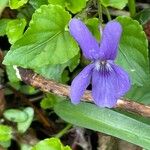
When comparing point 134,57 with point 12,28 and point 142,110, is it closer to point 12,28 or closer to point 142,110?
point 142,110

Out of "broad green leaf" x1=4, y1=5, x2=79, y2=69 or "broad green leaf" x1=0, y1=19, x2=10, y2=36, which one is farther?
"broad green leaf" x1=0, y1=19, x2=10, y2=36

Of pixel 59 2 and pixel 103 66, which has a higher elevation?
pixel 59 2

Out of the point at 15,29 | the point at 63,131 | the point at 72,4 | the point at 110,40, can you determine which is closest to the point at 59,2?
the point at 72,4

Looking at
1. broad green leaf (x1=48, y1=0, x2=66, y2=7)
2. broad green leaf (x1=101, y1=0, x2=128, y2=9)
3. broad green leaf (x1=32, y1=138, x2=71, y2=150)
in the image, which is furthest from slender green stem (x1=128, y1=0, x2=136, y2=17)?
broad green leaf (x1=32, y1=138, x2=71, y2=150)

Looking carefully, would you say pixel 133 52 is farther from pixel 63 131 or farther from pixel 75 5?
pixel 63 131

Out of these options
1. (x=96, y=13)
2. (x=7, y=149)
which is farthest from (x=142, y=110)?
(x=7, y=149)

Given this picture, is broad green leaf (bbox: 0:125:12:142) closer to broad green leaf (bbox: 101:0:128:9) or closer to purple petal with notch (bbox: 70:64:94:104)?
purple petal with notch (bbox: 70:64:94:104)
